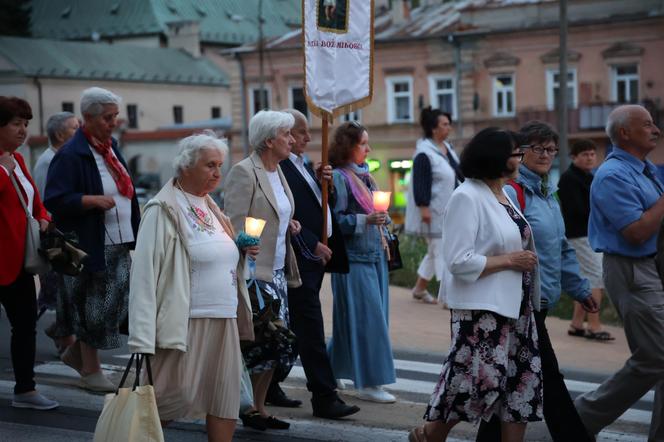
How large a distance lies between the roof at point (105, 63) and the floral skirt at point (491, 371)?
212 ft

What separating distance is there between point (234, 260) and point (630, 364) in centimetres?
233

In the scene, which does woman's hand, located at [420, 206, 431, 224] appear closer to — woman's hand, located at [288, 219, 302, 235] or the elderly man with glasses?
woman's hand, located at [288, 219, 302, 235]

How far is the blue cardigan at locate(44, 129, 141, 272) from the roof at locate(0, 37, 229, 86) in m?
62.1

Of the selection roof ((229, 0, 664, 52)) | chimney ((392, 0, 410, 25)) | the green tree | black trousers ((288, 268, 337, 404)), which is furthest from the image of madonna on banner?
the green tree

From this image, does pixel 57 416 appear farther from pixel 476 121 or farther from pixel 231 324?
pixel 476 121

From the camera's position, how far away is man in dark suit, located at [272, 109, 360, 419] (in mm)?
7375

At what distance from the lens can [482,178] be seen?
5965 mm

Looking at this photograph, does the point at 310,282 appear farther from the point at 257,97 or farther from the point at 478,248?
the point at 257,97

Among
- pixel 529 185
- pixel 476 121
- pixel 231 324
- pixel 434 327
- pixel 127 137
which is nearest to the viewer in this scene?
pixel 231 324

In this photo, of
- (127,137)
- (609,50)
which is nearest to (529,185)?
(609,50)

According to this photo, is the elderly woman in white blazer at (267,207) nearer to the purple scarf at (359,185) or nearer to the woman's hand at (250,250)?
→ the woman's hand at (250,250)

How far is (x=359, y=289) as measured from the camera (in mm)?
7988

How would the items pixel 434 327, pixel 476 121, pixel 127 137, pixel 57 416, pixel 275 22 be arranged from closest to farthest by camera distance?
pixel 57 416
pixel 434 327
pixel 476 121
pixel 127 137
pixel 275 22

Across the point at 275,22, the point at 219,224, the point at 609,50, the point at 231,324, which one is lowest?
the point at 231,324
